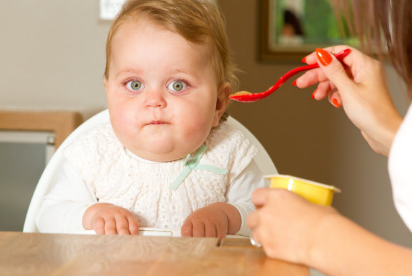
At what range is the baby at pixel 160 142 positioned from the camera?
1030 mm

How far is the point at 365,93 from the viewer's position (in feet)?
3.21

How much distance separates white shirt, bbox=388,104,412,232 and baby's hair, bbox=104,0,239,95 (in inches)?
21.9

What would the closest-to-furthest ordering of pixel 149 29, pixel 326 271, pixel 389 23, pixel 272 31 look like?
pixel 326 271 → pixel 389 23 → pixel 149 29 → pixel 272 31

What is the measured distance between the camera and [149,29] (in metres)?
1.05

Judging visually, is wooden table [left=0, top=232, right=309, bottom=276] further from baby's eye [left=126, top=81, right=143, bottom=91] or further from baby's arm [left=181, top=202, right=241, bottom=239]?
baby's eye [left=126, top=81, right=143, bottom=91]

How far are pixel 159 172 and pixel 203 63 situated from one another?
230 millimetres

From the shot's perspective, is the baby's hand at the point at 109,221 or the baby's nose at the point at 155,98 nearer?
the baby's hand at the point at 109,221

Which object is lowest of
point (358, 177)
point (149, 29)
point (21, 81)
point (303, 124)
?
point (358, 177)

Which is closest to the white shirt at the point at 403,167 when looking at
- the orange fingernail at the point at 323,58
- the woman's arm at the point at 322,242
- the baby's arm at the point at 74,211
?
the woman's arm at the point at 322,242

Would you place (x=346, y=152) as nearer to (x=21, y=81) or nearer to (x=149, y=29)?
(x=21, y=81)

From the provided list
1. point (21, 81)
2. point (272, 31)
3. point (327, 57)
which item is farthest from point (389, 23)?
point (272, 31)

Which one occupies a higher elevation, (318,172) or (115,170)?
(115,170)

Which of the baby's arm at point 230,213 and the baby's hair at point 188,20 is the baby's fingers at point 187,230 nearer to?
the baby's arm at point 230,213

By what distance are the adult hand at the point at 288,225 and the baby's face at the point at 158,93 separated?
0.40 m
